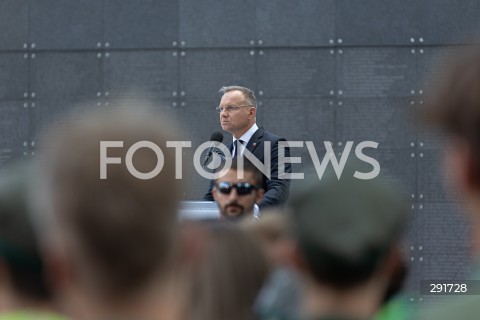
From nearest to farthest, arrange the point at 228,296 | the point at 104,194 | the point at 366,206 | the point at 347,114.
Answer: the point at 104,194 → the point at 366,206 → the point at 228,296 → the point at 347,114

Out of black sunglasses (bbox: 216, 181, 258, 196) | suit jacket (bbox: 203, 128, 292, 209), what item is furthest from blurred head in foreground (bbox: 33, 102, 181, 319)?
suit jacket (bbox: 203, 128, 292, 209)

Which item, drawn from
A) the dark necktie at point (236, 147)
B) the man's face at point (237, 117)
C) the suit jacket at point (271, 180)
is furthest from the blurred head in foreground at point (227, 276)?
the man's face at point (237, 117)

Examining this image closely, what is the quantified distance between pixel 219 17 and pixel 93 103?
4.62ft

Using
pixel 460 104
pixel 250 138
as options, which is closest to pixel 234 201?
pixel 250 138

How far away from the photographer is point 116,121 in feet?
7.02

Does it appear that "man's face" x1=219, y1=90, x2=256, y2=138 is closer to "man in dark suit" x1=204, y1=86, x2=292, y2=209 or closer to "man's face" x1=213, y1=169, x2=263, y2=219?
"man in dark suit" x1=204, y1=86, x2=292, y2=209

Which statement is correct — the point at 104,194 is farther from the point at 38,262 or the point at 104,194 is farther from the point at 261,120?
the point at 261,120

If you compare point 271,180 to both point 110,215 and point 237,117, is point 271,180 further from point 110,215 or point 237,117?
point 110,215

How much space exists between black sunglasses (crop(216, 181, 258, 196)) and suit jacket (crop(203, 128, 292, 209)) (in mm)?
838

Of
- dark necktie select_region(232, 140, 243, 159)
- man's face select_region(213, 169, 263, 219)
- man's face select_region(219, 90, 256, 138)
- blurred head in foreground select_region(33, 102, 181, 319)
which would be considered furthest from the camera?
man's face select_region(219, 90, 256, 138)

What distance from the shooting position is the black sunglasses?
263 inches

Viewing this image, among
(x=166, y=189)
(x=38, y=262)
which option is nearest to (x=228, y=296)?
(x=38, y=262)

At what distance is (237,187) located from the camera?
22.0ft

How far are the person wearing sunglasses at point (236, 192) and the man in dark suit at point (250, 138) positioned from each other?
2.87 ft
